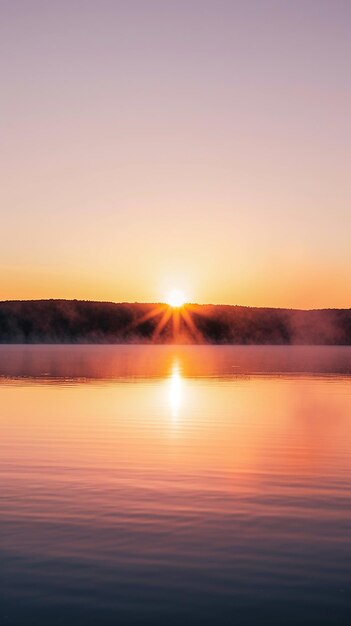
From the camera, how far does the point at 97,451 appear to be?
2877cm

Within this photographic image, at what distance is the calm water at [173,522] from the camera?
12.7 meters

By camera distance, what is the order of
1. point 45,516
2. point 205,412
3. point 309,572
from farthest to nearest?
point 205,412
point 45,516
point 309,572

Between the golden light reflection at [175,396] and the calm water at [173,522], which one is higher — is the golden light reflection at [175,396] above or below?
above

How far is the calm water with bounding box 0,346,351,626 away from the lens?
1269 centimetres

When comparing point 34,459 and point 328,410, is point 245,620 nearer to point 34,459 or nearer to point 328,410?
point 34,459

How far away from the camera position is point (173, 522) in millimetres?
17734

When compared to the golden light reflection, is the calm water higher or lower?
lower

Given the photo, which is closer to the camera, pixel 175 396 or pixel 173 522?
pixel 173 522

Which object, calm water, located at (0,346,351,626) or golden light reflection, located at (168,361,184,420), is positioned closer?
calm water, located at (0,346,351,626)

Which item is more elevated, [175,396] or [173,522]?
[175,396]

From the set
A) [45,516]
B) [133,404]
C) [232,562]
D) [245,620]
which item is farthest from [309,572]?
[133,404]

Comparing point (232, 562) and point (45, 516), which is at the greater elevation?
point (45, 516)

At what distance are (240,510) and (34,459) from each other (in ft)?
31.7

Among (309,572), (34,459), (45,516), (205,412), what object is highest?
(205,412)
